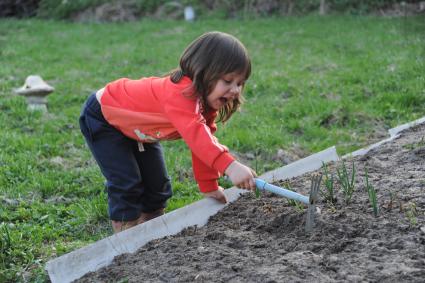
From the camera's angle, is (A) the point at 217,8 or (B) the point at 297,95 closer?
(B) the point at 297,95

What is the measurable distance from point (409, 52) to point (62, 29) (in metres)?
10.4

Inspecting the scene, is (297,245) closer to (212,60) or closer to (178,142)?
(212,60)

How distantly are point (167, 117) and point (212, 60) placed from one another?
0.42m

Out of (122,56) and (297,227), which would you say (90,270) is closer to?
(297,227)

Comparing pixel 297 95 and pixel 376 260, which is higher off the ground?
pixel 376 260

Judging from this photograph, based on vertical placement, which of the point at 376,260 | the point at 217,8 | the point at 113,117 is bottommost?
the point at 217,8

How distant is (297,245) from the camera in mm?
3012

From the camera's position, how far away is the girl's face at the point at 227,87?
3391mm

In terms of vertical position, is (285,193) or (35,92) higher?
(285,193)

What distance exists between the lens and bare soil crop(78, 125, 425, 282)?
8.68 feet

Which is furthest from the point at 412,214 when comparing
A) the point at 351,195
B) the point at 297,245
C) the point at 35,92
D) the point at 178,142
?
the point at 35,92

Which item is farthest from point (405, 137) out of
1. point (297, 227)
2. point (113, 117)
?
point (113, 117)

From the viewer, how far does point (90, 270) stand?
3.15m

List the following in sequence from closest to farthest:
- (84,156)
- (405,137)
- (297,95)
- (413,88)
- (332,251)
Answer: (332,251)
(405,137)
(84,156)
(413,88)
(297,95)
